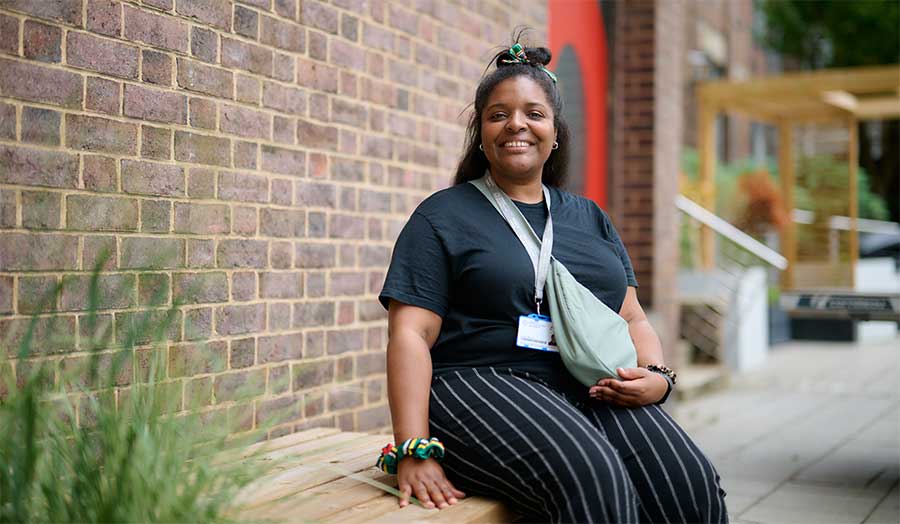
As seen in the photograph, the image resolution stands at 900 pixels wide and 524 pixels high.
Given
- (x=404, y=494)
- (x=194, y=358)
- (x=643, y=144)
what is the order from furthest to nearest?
(x=643, y=144) < (x=194, y=358) < (x=404, y=494)

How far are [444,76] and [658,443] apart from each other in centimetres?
258

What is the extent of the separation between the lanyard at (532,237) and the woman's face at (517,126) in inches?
3.5

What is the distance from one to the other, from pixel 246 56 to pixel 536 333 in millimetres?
1569

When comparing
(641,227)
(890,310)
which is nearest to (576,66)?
(641,227)

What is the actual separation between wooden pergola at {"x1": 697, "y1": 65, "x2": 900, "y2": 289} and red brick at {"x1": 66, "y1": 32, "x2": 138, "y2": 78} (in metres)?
8.36

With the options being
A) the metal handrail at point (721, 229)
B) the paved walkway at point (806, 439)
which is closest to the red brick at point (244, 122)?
the paved walkway at point (806, 439)

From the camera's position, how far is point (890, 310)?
4695 mm

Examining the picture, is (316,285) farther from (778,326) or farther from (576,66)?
(778,326)

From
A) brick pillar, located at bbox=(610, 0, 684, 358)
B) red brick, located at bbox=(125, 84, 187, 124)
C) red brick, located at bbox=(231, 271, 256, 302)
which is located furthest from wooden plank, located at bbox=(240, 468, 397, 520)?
brick pillar, located at bbox=(610, 0, 684, 358)

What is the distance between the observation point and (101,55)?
3.09 metres

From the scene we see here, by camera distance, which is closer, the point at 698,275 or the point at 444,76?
the point at 444,76

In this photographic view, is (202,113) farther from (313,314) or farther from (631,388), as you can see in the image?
(631,388)

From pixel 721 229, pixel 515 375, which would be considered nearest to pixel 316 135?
pixel 515 375

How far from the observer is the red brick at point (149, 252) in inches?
126
